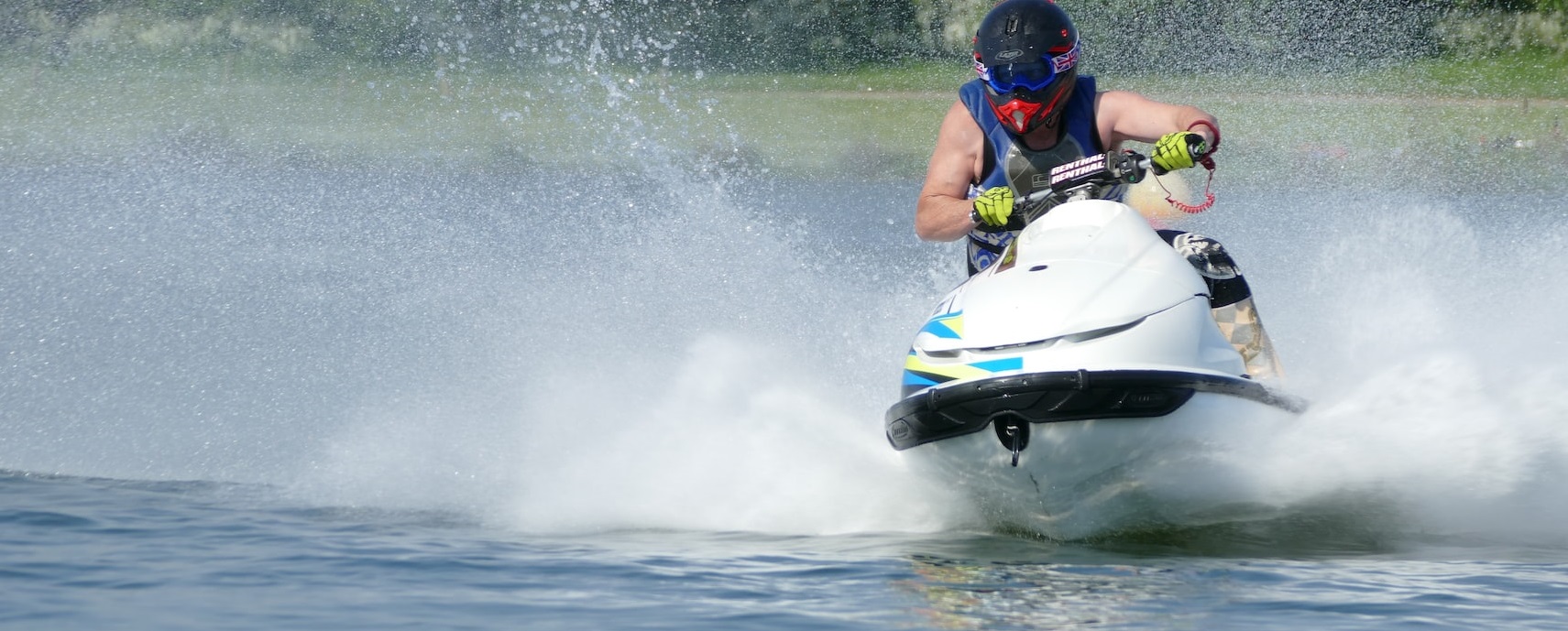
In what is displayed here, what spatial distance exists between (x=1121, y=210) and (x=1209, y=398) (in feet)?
2.55

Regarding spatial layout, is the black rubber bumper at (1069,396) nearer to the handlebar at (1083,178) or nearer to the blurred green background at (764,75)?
the handlebar at (1083,178)

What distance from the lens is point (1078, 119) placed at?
249 inches

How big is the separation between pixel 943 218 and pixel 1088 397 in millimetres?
1261

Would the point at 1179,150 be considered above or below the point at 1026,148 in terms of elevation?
below

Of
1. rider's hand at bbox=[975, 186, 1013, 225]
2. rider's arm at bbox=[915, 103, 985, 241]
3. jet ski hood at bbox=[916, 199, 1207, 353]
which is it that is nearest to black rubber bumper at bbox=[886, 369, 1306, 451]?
jet ski hood at bbox=[916, 199, 1207, 353]

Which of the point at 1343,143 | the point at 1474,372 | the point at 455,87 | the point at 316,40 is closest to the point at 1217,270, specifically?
the point at 1474,372

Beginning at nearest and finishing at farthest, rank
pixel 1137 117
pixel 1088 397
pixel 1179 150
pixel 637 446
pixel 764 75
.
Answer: pixel 1088 397
pixel 1179 150
pixel 1137 117
pixel 637 446
pixel 764 75

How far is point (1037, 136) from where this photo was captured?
20.6ft

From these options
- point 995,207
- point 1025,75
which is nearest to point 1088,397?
point 995,207

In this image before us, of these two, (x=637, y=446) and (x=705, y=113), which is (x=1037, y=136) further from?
(x=705, y=113)

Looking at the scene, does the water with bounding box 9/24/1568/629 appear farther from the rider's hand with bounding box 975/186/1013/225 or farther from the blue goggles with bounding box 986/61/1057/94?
the blue goggles with bounding box 986/61/1057/94

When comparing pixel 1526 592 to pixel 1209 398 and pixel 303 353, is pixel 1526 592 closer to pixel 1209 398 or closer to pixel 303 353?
pixel 1209 398

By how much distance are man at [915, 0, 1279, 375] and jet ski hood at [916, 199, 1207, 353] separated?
21cm

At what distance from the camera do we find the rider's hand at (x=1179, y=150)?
5.59 meters
